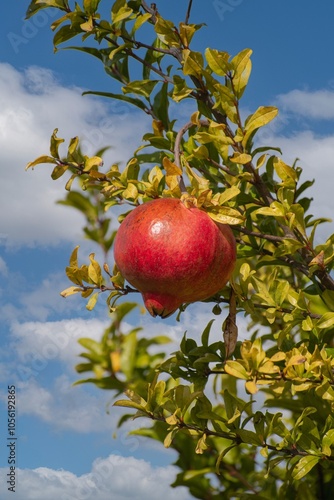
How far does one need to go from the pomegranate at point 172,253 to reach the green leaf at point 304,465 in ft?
1.84

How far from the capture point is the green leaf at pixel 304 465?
189 centimetres

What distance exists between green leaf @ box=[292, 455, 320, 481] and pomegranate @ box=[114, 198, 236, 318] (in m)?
0.56

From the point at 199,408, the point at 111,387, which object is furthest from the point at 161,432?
the point at 199,408

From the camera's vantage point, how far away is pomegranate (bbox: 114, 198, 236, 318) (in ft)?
5.14

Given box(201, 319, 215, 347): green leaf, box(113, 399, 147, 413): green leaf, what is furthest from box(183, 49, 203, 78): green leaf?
box(113, 399, 147, 413): green leaf

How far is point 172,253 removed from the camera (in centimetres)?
156

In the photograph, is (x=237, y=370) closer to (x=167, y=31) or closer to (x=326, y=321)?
(x=326, y=321)

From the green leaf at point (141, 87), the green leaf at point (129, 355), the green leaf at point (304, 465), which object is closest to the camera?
the green leaf at point (304, 465)

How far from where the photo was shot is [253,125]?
1.88 meters

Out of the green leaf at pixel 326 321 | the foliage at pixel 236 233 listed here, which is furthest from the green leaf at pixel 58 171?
the green leaf at pixel 326 321

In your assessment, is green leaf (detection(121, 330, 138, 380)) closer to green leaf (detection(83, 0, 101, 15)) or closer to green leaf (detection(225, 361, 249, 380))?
green leaf (detection(225, 361, 249, 380))

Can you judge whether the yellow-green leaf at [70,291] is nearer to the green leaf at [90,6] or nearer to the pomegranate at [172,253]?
the pomegranate at [172,253]

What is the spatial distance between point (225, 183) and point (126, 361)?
823 millimetres

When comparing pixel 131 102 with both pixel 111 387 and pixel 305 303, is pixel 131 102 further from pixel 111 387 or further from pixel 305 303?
pixel 111 387
